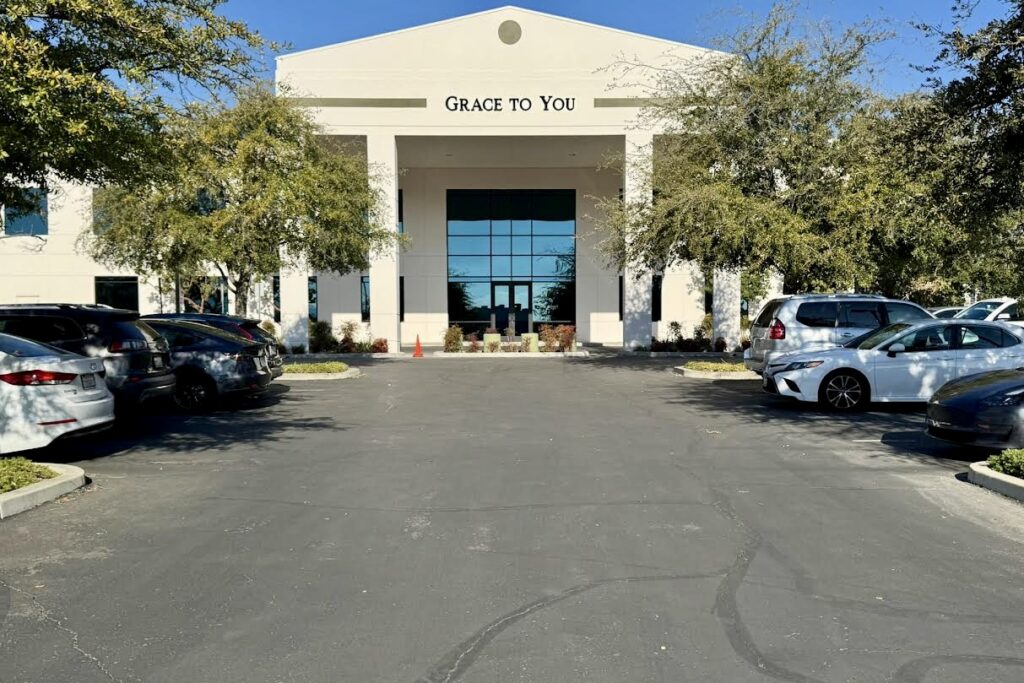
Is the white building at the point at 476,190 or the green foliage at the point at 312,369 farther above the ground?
the white building at the point at 476,190

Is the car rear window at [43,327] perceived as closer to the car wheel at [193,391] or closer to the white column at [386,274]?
the car wheel at [193,391]

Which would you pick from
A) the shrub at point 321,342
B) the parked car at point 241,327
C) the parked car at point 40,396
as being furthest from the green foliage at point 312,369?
the parked car at point 40,396

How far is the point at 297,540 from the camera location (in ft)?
20.7

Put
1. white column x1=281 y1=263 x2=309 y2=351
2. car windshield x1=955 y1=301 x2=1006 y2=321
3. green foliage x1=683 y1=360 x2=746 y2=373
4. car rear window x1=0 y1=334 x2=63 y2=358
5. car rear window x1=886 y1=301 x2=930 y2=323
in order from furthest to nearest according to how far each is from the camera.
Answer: white column x1=281 y1=263 x2=309 y2=351, car windshield x1=955 y1=301 x2=1006 y2=321, green foliage x1=683 y1=360 x2=746 y2=373, car rear window x1=886 y1=301 x2=930 y2=323, car rear window x1=0 y1=334 x2=63 y2=358

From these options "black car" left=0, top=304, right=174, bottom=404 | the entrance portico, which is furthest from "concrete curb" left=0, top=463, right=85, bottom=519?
the entrance portico

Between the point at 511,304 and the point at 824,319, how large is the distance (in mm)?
20554

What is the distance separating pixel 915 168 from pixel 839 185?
768 cm

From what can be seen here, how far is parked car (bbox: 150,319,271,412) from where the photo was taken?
45.8ft

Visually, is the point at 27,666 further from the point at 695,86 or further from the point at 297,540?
the point at 695,86

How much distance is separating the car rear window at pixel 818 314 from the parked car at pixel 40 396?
12382mm

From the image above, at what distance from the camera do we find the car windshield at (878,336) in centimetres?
1377

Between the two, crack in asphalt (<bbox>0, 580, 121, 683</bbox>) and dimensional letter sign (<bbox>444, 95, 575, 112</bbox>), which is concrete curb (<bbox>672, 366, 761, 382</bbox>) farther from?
crack in asphalt (<bbox>0, 580, 121, 683</bbox>)

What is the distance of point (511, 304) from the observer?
117ft

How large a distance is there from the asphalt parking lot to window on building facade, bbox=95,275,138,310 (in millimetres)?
24281
